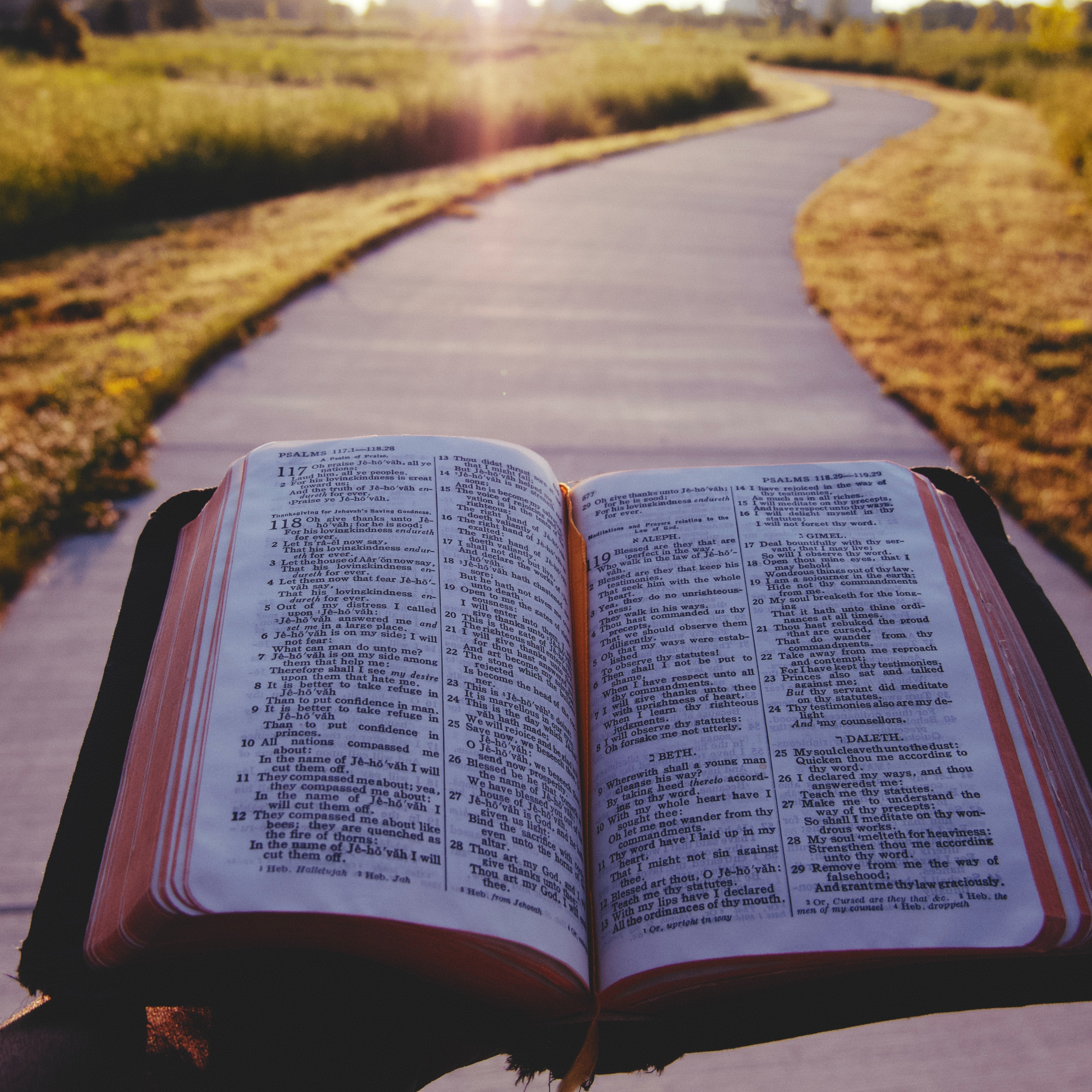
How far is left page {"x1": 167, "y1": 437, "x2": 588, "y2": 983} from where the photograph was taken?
0.52 meters

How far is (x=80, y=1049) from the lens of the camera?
20.4 inches

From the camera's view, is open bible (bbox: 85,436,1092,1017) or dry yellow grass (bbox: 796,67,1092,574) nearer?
open bible (bbox: 85,436,1092,1017)

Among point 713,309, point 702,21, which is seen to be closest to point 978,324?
point 713,309

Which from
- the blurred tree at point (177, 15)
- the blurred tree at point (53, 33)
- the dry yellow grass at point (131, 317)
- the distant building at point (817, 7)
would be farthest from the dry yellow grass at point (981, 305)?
the distant building at point (817, 7)

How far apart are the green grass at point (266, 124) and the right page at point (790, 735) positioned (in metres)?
4.33

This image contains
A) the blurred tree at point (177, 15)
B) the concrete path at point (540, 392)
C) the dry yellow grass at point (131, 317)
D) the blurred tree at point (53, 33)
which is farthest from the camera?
the blurred tree at point (177, 15)

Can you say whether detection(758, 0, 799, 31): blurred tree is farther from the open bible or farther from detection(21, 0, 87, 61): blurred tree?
the open bible

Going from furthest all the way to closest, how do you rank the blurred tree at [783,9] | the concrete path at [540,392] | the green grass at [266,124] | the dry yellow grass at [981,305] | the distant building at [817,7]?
the distant building at [817,7]
the blurred tree at [783,9]
the green grass at [266,124]
the dry yellow grass at [981,305]
the concrete path at [540,392]

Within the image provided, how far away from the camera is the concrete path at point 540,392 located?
1030 millimetres

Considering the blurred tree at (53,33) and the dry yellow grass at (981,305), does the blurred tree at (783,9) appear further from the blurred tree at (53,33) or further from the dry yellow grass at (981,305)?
the dry yellow grass at (981,305)

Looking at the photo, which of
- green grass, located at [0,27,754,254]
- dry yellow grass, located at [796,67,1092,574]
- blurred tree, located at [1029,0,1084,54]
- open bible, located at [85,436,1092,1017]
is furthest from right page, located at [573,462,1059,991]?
blurred tree, located at [1029,0,1084,54]

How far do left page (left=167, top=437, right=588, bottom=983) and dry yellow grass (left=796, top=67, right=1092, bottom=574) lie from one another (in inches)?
52.6

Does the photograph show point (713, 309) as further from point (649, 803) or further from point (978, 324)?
point (649, 803)

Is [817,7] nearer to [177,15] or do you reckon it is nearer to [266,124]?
[177,15]
